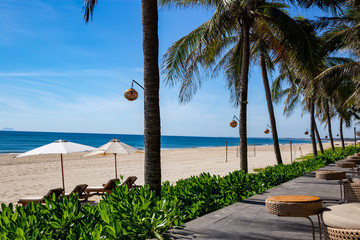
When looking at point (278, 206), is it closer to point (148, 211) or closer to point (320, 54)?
point (148, 211)

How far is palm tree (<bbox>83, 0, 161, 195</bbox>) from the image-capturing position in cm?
449

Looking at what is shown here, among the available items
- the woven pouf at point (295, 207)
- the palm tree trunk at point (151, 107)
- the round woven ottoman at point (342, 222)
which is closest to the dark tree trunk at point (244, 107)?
the palm tree trunk at point (151, 107)

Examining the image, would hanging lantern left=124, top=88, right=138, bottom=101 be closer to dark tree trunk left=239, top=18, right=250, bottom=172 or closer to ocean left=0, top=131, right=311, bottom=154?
dark tree trunk left=239, top=18, right=250, bottom=172

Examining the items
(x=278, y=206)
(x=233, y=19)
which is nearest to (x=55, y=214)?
(x=278, y=206)

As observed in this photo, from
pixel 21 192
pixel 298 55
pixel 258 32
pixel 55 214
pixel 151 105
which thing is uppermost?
pixel 258 32

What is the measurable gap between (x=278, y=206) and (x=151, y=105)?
2396 mm

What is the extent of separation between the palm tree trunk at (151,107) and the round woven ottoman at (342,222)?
2492 millimetres

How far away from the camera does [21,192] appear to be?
452 inches

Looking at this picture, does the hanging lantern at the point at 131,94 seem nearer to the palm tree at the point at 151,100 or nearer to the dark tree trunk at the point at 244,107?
the dark tree trunk at the point at 244,107

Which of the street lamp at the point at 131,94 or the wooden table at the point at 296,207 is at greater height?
the street lamp at the point at 131,94

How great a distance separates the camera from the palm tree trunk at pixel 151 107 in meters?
4.49

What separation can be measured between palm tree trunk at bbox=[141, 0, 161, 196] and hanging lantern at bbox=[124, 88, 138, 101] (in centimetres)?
371

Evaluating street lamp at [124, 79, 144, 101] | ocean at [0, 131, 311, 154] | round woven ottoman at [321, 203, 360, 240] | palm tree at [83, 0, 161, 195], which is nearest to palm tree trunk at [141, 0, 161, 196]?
palm tree at [83, 0, 161, 195]

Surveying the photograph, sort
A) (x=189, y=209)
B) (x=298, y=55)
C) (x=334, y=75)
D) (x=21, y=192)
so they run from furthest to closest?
(x=334, y=75), (x=21, y=192), (x=298, y=55), (x=189, y=209)
